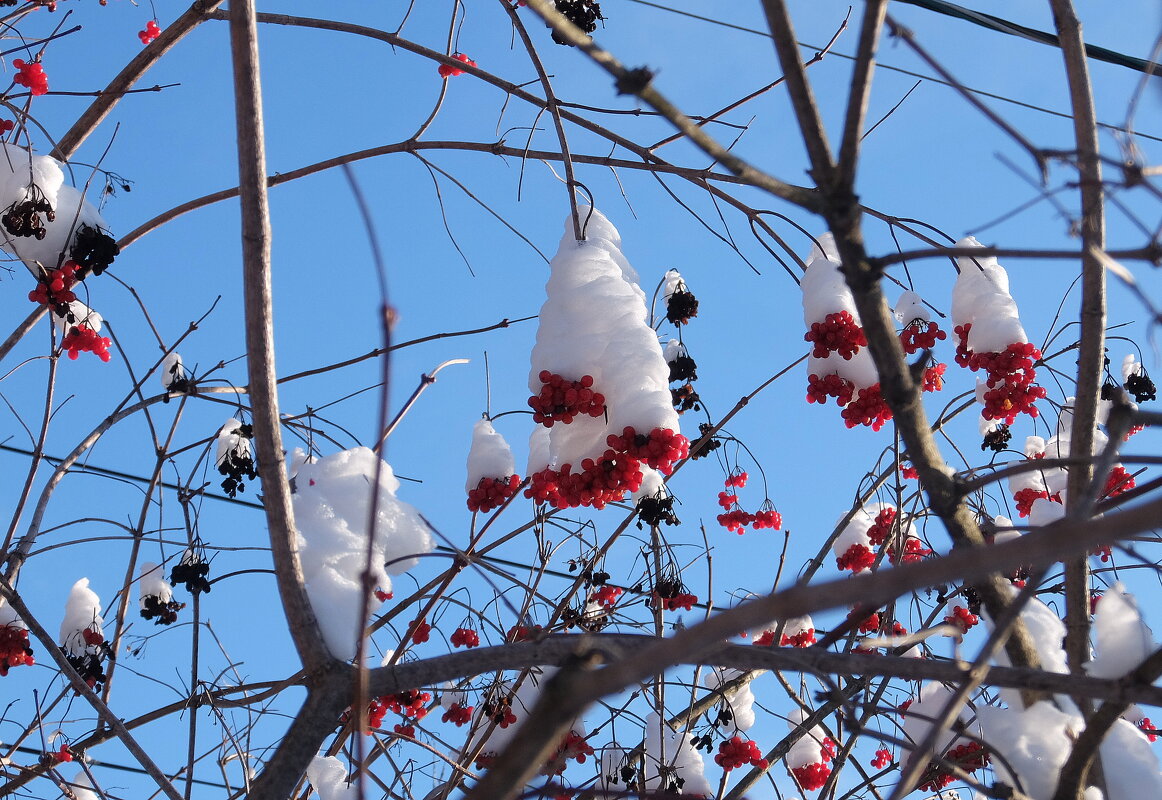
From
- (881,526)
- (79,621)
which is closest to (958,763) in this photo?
(881,526)

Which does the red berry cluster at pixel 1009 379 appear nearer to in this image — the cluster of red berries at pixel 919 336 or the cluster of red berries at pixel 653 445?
the cluster of red berries at pixel 919 336

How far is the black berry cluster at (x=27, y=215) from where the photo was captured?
98.5 inches

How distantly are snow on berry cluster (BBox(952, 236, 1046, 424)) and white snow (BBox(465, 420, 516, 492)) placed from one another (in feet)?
5.63

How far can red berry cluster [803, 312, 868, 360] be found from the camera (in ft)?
10.0

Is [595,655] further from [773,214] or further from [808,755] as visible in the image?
[808,755]

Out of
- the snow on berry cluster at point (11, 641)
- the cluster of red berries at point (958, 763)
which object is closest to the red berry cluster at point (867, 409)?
the cluster of red berries at point (958, 763)

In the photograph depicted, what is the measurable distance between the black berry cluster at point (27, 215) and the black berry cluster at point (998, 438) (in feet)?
12.7

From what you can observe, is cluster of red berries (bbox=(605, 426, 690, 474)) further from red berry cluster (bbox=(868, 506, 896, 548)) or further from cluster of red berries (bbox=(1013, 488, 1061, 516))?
cluster of red berries (bbox=(1013, 488, 1061, 516))

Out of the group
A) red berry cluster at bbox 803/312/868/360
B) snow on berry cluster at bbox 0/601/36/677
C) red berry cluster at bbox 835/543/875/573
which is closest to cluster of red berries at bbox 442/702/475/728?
snow on berry cluster at bbox 0/601/36/677

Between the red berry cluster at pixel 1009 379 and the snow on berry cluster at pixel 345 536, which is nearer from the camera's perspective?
the snow on berry cluster at pixel 345 536

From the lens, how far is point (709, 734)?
12.7 feet

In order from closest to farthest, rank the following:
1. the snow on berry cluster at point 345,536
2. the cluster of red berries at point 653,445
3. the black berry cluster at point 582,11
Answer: the snow on berry cluster at point 345,536 < the cluster of red berries at point 653,445 < the black berry cluster at point 582,11

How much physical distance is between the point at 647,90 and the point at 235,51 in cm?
67

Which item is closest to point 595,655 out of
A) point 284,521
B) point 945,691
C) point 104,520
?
point 284,521
